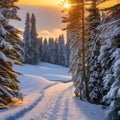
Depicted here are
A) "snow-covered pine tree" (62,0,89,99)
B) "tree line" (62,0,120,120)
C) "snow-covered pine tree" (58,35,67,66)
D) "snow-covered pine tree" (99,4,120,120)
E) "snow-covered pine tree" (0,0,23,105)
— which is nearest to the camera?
"snow-covered pine tree" (99,4,120,120)

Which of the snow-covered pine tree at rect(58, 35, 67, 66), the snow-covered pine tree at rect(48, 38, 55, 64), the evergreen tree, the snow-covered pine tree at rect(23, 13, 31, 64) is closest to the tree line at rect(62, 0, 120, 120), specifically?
the snow-covered pine tree at rect(23, 13, 31, 64)

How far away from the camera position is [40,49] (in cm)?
10800

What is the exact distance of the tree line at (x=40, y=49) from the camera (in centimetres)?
9044

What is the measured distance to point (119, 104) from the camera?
56.1 feet

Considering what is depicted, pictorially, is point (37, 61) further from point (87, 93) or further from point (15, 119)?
point (15, 119)

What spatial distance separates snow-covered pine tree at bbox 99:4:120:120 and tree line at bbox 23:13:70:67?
230 ft

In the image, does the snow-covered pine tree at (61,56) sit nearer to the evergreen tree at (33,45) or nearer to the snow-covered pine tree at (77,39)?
the evergreen tree at (33,45)

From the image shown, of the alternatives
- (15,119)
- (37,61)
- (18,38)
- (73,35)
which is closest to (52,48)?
(37,61)

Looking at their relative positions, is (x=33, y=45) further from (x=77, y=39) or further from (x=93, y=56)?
(x=93, y=56)

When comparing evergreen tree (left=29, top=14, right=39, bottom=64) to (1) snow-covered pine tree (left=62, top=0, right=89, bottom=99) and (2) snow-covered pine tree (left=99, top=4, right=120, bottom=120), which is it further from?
(2) snow-covered pine tree (left=99, top=4, right=120, bottom=120)

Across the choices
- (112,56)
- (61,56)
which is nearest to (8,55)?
(112,56)

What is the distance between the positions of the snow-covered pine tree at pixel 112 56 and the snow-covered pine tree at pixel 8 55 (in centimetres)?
608

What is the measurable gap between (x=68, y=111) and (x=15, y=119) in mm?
5832

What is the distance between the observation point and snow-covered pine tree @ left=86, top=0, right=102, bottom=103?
31156mm
